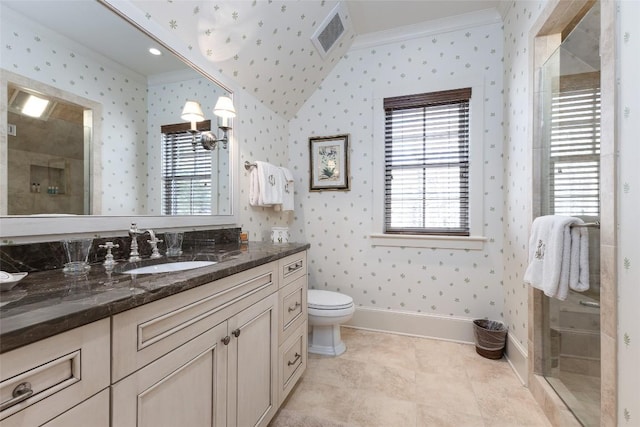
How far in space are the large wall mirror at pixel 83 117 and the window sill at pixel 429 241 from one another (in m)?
1.70

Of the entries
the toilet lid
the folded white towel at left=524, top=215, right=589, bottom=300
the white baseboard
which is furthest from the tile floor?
the folded white towel at left=524, top=215, right=589, bottom=300

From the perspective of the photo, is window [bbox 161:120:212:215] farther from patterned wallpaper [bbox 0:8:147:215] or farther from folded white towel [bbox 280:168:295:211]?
folded white towel [bbox 280:168:295:211]

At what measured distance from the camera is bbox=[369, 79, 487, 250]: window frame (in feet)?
7.97

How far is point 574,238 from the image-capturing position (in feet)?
4.47

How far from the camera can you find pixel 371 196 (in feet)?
8.96

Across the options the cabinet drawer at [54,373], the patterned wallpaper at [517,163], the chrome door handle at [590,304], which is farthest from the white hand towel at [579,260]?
the cabinet drawer at [54,373]

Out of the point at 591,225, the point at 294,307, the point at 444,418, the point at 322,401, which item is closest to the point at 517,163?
the point at 591,225

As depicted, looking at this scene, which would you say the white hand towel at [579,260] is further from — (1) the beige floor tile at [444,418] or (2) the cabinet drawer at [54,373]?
(2) the cabinet drawer at [54,373]

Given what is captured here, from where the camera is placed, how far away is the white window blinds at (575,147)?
4.79ft

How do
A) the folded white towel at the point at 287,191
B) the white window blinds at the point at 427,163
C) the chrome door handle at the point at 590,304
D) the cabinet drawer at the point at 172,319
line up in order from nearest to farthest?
the cabinet drawer at the point at 172,319, the chrome door handle at the point at 590,304, the white window blinds at the point at 427,163, the folded white towel at the point at 287,191

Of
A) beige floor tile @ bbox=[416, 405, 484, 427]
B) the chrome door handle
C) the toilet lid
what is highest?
the chrome door handle

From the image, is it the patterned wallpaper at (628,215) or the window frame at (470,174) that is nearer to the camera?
the patterned wallpaper at (628,215)

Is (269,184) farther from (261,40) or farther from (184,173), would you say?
(261,40)

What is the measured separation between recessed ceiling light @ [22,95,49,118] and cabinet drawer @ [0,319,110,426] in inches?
34.3
